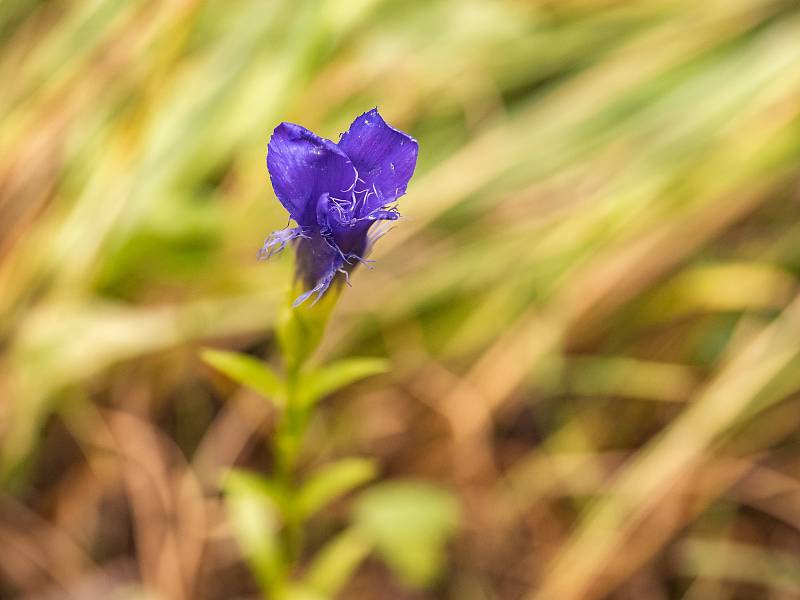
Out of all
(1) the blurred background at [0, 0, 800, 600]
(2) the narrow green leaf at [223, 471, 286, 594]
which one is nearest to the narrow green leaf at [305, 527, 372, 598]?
(2) the narrow green leaf at [223, 471, 286, 594]

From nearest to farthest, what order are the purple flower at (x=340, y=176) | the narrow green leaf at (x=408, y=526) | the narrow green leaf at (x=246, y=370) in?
the purple flower at (x=340, y=176) < the narrow green leaf at (x=246, y=370) < the narrow green leaf at (x=408, y=526)

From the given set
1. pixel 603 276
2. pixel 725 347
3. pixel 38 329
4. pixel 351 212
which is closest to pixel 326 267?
pixel 351 212

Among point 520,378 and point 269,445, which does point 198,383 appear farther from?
point 520,378

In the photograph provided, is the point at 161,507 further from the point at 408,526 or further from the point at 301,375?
the point at 301,375

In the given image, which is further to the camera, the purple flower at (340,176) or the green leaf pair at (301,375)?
the green leaf pair at (301,375)

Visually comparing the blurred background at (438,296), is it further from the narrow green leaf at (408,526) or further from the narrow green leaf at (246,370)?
the narrow green leaf at (246,370)

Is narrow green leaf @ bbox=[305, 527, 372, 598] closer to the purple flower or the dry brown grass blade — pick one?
the dry brown grass blade

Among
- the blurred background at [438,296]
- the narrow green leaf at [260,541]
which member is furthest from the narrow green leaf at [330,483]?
the blurred background at [438,296]
